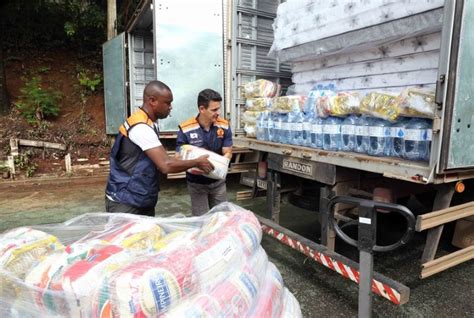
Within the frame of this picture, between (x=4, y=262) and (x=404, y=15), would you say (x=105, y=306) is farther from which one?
(x=404, y=15)

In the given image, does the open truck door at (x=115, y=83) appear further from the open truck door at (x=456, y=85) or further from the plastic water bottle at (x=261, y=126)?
the open truck door at (x=456, y=85)

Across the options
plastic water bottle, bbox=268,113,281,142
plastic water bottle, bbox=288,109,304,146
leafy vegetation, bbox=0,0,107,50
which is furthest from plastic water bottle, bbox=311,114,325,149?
leafy vegetation, bbox=0,0,107,50

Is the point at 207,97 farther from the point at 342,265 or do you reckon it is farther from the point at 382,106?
the point at 342,265

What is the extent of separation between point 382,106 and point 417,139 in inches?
15.9

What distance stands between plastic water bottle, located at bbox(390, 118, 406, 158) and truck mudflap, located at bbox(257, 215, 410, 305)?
93 centimetres

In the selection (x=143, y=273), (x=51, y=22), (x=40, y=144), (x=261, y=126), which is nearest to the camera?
(x=143, y=273)

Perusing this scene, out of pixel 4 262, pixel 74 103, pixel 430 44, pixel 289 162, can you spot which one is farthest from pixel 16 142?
pixel 430 44

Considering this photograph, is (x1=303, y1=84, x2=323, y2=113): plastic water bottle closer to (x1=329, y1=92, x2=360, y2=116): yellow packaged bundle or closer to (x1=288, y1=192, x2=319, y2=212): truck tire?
(x1=329, y1=92, x2=360, y2=116): yellow packaged bundle

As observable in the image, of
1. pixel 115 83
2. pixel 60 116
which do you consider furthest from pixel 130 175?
pixel 60 116

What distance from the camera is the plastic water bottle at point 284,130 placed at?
12.5 feet

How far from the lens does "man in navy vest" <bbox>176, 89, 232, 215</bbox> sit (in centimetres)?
344

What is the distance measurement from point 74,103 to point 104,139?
6.24 ft

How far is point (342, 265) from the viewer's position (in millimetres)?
2703

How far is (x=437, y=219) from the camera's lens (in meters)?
2.50
